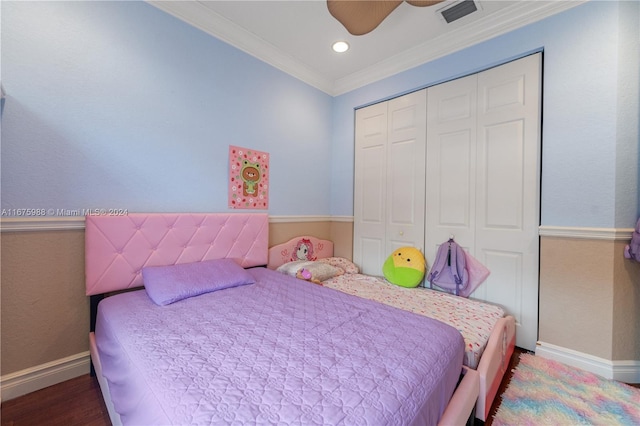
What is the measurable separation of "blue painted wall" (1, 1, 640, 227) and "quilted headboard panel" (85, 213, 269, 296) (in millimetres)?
129

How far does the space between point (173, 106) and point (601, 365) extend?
3656mm

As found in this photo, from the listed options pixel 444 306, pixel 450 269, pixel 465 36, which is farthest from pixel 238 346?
pixel 465 36

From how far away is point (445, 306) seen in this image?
79.7 inches

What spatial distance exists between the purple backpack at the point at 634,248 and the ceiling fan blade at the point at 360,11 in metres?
2.13

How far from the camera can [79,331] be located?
1.71 m

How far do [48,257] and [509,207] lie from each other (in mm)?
3335

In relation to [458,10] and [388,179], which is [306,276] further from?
[458,10]

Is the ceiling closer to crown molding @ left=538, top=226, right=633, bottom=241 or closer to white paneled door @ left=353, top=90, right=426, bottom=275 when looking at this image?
white paneled door @ left=353, top=90, right=426, bottom=275

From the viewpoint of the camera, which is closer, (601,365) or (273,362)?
(273,362)

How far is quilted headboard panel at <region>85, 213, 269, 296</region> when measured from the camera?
1.68 metres

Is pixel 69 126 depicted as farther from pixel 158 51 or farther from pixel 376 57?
pixel 376 57

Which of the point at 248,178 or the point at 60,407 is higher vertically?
the point at 248,178

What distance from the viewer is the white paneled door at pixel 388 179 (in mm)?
2715

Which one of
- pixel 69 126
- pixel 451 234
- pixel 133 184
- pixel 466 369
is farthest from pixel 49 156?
pixel 451 234
